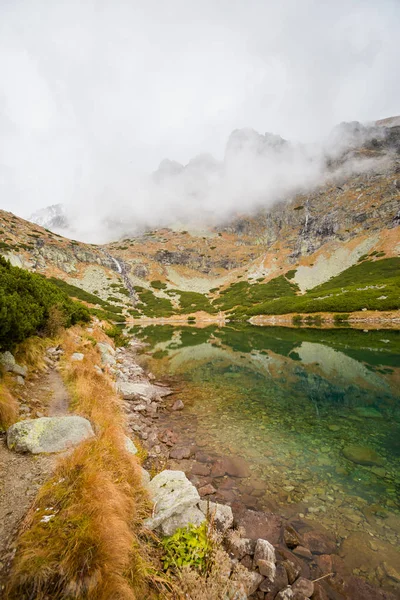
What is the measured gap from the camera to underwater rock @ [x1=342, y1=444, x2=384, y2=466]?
900cm

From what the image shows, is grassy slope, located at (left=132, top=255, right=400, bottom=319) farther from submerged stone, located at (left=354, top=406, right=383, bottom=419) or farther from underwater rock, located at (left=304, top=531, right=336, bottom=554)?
underwater rock, located at (left=304, top=531, right=336, bottom=554)

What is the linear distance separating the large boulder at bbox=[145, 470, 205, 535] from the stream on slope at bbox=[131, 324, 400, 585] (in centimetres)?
233

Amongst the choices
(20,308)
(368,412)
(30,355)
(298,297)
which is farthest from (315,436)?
(298,297)

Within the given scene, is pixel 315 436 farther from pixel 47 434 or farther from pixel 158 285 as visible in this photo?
pixel 158 285

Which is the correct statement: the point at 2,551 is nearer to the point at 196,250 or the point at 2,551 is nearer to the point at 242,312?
the point at 242,312

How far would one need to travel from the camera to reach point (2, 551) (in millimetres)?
3082

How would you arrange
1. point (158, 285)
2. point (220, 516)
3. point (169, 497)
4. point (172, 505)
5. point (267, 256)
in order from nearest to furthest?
point (172, 505) → point (169, 497) → point (220, 516) → point (158, 285) → point (267, 256)

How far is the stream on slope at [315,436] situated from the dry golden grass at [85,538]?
388cm

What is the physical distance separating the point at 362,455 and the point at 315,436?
1.72 meters

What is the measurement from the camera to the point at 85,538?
127 inches

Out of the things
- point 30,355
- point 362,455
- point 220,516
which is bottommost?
point 362,455

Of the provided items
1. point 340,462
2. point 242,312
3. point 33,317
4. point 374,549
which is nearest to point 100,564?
point 374,549

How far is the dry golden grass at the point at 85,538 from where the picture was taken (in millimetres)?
2797

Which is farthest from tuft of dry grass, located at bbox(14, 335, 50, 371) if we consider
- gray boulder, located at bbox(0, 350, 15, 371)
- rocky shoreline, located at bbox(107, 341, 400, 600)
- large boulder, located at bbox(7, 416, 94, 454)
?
large boulder, located at bbox(7, 416, 94, 454)
